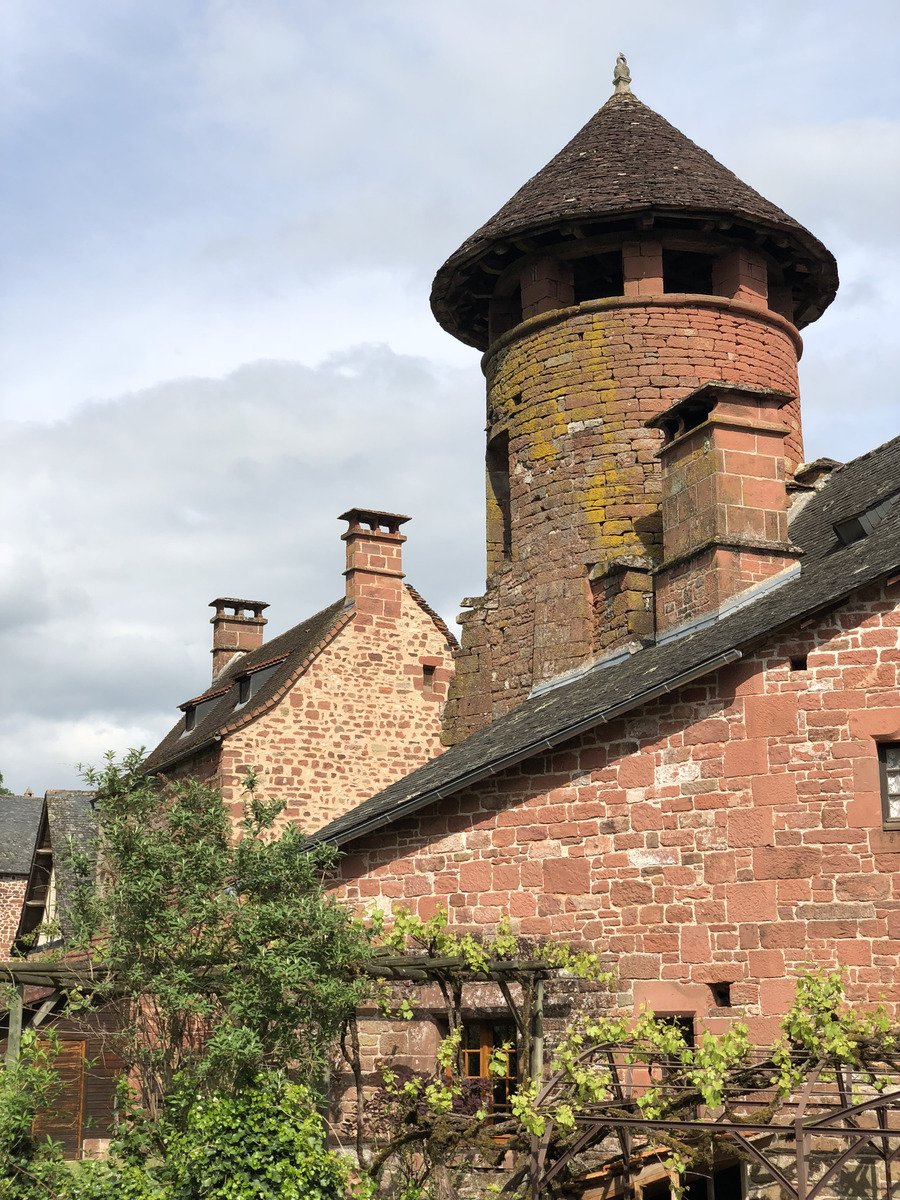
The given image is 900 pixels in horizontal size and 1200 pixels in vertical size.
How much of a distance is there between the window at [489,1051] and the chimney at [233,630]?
15.8 meters

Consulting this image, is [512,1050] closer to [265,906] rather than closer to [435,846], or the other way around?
[435,846]

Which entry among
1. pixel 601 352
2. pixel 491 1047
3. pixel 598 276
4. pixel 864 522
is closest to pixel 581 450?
pixel 601 352

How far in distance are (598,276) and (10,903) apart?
63.8 feet

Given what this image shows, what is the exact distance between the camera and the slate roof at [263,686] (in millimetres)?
20502

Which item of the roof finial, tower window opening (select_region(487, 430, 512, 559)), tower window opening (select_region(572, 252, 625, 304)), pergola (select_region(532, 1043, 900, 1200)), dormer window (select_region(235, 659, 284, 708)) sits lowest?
pergola (select_region(532, 1043, 900, 1200))

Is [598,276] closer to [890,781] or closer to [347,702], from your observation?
[347,702]

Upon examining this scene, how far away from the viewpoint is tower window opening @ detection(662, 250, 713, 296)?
18.1m

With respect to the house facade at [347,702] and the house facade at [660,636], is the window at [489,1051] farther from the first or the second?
the house facade at [347,702]

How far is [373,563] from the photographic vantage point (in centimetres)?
2188

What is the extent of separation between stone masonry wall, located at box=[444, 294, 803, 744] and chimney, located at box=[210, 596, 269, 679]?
10.3m

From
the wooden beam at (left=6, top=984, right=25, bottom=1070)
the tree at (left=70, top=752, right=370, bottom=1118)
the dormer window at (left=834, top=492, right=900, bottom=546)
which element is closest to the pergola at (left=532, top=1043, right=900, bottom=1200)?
the tree at (left=70, top=752, right=370, bottom=1118)

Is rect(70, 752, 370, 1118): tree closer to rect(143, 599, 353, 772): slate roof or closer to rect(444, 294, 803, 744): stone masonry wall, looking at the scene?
rect(444, 294, 803, 744): stone masonry wall

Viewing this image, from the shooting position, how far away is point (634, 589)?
15.7 m

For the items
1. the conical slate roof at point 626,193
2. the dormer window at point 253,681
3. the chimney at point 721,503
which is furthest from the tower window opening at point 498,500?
the dormer window at point 253,681
